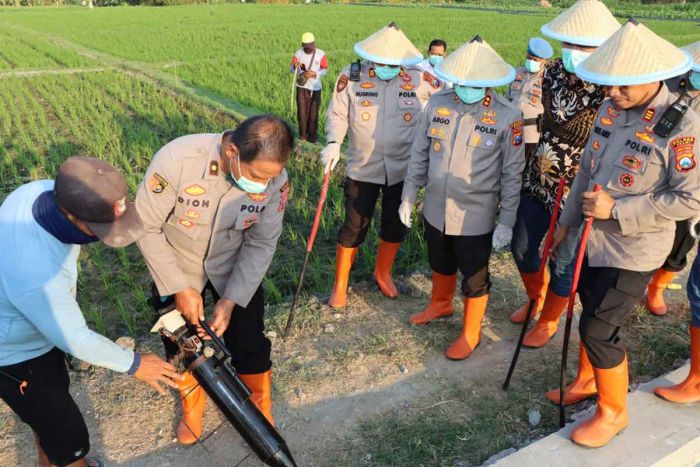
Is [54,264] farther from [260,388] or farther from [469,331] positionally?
[469,331]

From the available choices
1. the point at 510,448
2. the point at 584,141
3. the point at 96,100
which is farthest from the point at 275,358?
the point at 96,100

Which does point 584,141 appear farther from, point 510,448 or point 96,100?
point 96,100

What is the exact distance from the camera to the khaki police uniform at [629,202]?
81.9 inches

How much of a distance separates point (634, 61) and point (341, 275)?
226 centimetres

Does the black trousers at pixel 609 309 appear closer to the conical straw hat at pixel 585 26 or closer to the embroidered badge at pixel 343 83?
the conical straw hat at pixel 585 26

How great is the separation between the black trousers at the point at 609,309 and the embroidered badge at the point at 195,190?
1.68 m

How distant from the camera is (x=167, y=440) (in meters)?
2.68

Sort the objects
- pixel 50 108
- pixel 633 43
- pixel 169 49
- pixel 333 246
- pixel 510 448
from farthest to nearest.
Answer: pixel 169 49, pixel 50 108, pixel 333 246, pixel 510 448, pixel 633 43

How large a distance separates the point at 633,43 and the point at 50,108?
1014 centimetres

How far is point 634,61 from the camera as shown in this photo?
2.08 meters

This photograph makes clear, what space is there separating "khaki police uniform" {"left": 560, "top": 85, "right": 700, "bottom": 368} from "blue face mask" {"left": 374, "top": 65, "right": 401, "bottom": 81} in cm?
146

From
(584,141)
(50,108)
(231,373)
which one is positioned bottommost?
(50,108)

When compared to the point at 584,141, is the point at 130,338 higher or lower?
lower

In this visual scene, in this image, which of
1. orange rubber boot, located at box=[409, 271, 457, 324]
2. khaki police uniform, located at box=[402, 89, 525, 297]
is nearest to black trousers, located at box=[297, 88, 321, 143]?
orange rubber boot, located at box=[409, 271, 457, 324]
